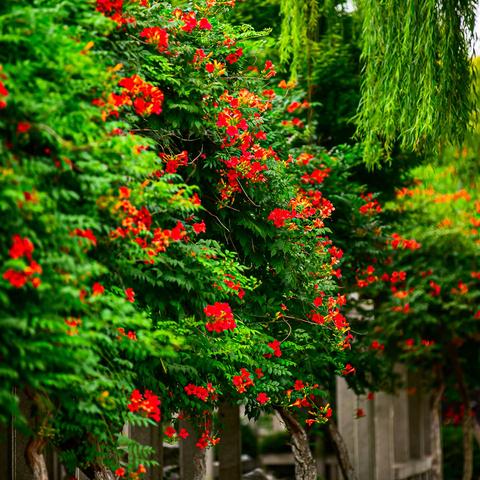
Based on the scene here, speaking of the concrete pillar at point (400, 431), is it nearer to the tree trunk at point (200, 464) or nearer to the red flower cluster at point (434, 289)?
the red flower cluster at point (434, 289)

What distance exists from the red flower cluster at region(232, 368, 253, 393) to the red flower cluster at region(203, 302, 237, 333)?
63 cm

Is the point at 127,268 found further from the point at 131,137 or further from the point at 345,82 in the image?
the point at 345,82

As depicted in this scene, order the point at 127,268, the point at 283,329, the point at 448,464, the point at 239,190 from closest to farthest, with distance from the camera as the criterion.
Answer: the point at 127,268 < the point at 239,190 < the point at 283,329 < the point at 448,464

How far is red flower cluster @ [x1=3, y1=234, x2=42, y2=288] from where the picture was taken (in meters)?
4.87

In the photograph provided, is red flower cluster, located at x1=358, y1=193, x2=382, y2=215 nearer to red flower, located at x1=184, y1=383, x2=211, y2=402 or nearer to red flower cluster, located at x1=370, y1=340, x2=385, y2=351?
red flower cluster, located at x1=370, y1=340, x2=385, y2=351

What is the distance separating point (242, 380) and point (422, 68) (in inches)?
126

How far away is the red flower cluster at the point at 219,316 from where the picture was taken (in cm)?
739

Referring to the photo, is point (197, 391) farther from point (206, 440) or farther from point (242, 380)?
point (206, 440)

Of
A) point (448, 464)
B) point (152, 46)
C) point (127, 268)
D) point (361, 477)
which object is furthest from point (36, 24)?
point (448, 464)

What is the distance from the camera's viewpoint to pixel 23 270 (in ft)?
16.0

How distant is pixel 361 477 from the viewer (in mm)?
19797

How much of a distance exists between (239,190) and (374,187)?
6636 mm

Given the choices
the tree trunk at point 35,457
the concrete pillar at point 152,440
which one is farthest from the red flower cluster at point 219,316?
the concrete pillar at point 152,440

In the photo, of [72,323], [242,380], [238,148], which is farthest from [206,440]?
[72,323]
